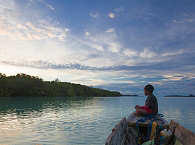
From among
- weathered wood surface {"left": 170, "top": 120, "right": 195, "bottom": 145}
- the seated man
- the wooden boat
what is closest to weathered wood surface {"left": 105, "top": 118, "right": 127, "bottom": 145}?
the wooden boat

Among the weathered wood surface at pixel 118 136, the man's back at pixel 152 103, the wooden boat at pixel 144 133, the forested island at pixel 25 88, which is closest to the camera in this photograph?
the weathered wood surface at pixel 118 136

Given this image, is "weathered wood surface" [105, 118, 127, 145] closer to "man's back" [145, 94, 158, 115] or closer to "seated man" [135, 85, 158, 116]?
"seated man" [135, 85, 158, 116]

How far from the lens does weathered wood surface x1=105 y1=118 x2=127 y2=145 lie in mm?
5711

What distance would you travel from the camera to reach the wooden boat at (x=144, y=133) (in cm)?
591

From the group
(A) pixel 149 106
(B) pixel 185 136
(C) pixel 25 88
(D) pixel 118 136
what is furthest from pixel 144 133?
(C) pixel 25 88

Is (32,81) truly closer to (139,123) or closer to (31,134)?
(31,134)

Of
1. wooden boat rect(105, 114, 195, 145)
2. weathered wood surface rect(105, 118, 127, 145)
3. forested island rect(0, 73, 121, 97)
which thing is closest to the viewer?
weathered wood surface rect(105, 118, 127, 145)

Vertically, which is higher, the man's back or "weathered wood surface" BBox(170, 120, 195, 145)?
the man's back

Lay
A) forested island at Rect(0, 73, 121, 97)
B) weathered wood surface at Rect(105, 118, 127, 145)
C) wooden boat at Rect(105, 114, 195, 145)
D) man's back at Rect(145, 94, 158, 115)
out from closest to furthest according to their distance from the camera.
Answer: weathered wood surface at Rect(105, 118, 127, 145) < wooden boat at Rect(105, 114, 195, 145) < man's back at Rect(145, 94, 158, 115) < forested island at Rect(0, 73, 121, 97)

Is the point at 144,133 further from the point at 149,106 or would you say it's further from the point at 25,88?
the point at 25,88

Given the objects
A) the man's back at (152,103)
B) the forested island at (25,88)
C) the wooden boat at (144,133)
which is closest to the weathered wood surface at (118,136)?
the wooden boat at (144,133)

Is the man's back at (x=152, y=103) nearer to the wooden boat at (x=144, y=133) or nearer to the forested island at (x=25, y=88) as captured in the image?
the wooden boat at (x=144, y=133)

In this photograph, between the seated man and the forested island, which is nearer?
the seated man

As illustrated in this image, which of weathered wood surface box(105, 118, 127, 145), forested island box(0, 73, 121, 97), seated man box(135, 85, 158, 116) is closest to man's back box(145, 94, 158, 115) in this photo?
seated man box(135, 85, 158, 116)
